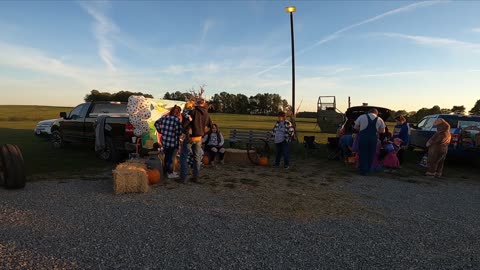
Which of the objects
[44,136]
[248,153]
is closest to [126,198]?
[248,153]

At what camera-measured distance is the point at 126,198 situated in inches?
234

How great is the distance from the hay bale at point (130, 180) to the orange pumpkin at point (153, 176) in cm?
65

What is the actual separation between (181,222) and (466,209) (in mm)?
5035

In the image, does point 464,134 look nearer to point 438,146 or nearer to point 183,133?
point 438,146

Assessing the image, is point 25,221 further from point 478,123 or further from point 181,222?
point 478,123

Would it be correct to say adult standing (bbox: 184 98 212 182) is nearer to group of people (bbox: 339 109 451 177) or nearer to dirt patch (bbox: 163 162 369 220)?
dirt patch (bbox: 163 162 369 220)

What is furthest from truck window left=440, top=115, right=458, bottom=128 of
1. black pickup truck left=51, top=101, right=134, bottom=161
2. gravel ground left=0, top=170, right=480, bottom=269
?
black pickup truck left=51, top=101, right=134, bottom=161

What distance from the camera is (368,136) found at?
909 cm

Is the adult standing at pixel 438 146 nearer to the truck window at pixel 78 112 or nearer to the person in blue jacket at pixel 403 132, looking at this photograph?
the person in blue jacket at pixel 403 132

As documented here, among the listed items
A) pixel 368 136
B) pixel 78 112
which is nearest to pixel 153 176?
pixel 368 136

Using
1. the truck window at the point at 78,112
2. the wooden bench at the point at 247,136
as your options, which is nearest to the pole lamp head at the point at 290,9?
the wooden bench at the point at 247,136

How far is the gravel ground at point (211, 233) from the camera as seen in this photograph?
3562 millimetres

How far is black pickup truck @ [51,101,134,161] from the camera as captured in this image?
31.0 feet

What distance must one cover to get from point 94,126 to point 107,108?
0.96 m
